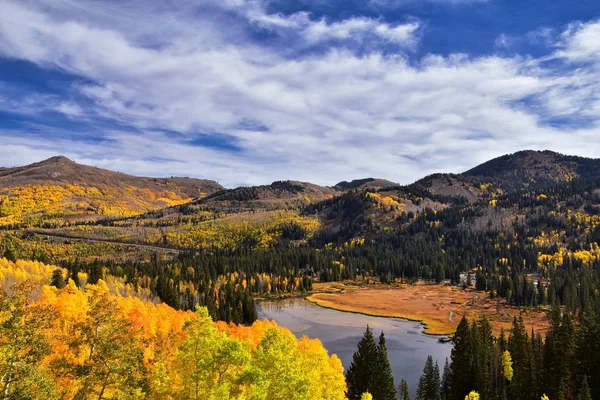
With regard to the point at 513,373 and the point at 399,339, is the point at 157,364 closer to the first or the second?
the point at 513,373

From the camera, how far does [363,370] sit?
68.7m

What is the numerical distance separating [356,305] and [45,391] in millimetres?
172206

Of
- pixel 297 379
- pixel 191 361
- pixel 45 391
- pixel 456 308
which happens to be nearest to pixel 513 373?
pixel 297 379

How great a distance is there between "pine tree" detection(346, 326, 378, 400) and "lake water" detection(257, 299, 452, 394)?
23.2m

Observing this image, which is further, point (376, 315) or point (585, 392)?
point (376, 315)

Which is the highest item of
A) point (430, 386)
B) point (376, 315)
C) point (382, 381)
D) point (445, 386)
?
point (382, 381)

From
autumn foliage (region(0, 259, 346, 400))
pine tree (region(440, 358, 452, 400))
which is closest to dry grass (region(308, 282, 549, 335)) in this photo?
pine tree (region(440, 358, 452, 400))

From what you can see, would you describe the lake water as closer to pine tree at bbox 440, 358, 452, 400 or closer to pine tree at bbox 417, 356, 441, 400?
pine tree at bbox 440, 358, 452, 400

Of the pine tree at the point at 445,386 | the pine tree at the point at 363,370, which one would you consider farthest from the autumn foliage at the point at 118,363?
the pine tree at the point at 445,386

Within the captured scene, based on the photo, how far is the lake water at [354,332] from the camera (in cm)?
10588

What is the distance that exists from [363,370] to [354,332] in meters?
72.3

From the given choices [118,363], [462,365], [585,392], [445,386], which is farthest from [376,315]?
[118,363]

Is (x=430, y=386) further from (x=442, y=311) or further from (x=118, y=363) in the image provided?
(x=442, y=311)

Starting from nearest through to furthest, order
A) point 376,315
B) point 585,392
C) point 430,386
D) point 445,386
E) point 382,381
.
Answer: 1. point 585,392
2. point 382,381
3. point 430,386
4. point 445,386
5. point 376,315
